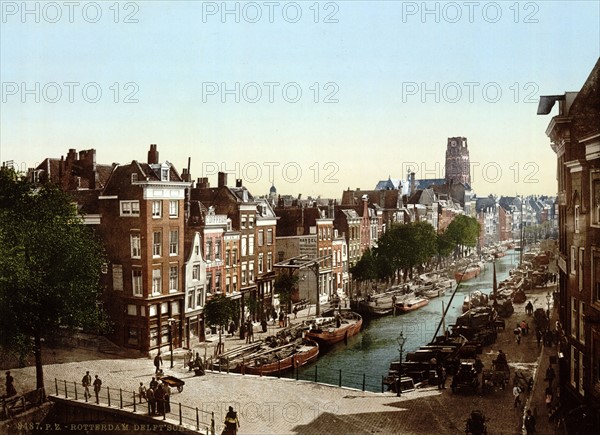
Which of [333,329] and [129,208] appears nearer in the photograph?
[129,208]

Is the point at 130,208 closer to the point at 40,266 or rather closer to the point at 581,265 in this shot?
the point at 40,266

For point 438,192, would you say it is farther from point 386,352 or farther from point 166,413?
point 166,413

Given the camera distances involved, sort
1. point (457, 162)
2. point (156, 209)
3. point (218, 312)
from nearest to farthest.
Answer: point (156, 209), point (218, 312), point (457, 162)

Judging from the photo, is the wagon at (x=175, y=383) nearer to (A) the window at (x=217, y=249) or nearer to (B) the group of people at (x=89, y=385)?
(B) the group of people at (x=89, y=385)

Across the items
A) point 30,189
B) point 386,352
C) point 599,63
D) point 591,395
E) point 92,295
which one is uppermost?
point 599,63

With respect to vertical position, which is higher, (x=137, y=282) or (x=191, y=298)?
(x=137, y=282)

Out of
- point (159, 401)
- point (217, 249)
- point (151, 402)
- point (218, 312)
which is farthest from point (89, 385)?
point (217, 249)

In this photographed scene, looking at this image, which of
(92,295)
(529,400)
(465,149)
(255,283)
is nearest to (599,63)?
(529,400)
